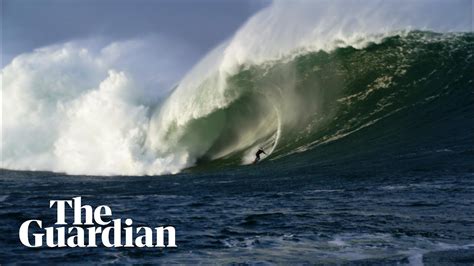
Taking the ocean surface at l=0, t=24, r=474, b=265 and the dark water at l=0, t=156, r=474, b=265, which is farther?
the ocean surface at l=0, t=24, r=474, b=265

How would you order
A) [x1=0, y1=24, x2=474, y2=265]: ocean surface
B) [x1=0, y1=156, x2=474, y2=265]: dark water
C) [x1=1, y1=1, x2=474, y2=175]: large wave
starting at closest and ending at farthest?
[x1=0, y1=156, x2=474, y2=265]: dark water
[x1=0, y1=24, x2=474, y2=265]: ocean surface
[x1=1, y1=1, x2=474, y2=175]: large wave

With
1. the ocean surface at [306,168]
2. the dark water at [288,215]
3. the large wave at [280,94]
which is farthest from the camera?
the large wave at [280,94]

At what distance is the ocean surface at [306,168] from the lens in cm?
757

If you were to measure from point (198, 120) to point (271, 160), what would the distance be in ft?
19.0

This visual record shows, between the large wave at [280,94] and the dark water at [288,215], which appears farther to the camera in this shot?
the large wave at [280,94]

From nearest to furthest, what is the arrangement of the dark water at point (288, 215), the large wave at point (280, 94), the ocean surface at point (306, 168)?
the dark water at point (288, 215)
the ocean surface at point (306, 168)
the large wave at point (280, 94)

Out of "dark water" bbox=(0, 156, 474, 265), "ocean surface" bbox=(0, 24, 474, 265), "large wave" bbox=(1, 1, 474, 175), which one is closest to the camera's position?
"dark water" bbox=(0, 156, 474, 265)

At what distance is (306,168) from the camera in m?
15.8

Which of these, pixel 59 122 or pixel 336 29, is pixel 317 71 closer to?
pixel 336 29

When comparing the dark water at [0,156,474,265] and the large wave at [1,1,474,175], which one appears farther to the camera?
the large wave at [1,1,474,175]

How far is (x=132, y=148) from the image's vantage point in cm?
2400

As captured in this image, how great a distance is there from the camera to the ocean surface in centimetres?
757

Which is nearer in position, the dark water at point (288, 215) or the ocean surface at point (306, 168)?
the dark water at point (288, 215)

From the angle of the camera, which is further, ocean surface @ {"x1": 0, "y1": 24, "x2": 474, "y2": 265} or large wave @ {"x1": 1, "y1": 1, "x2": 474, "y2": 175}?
large wave @ {"x1": 1, "y1": 1, "x2": 474, "y2": 175}
